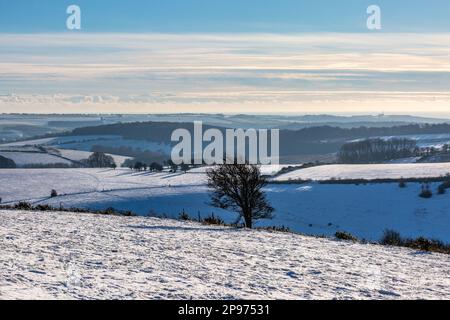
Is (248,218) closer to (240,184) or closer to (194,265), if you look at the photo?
(240,184)

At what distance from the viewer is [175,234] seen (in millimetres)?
22391

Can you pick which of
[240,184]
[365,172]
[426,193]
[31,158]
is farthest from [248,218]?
[31,158]

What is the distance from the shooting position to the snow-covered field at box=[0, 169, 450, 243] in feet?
251

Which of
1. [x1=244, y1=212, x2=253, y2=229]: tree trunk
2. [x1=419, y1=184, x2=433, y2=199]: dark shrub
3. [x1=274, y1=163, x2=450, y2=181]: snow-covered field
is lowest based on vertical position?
[x1=419, y1=184, x2=433, y2=199]: dark shrub

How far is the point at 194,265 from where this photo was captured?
1602 centimetres

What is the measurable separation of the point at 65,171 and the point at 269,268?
131 meters

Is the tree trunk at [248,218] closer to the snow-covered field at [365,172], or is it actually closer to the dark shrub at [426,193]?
the dark shrub at [426,193]

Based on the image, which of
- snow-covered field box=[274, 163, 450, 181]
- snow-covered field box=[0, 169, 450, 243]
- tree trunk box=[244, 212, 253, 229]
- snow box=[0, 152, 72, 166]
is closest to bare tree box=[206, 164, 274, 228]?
tree trunk box=[244, 212, 253, 229]

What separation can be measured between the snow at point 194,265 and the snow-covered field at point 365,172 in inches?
3477

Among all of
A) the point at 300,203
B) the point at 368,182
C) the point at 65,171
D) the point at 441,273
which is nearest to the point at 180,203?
the point at 300,203

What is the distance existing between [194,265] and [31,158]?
176 metres

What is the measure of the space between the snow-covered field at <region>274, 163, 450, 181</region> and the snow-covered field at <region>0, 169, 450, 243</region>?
12.5m

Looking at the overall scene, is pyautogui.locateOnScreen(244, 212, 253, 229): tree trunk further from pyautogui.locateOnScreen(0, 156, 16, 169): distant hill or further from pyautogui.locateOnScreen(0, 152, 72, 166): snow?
pyautogui.locateOnScreen(0, 152, 72, 166): snow
